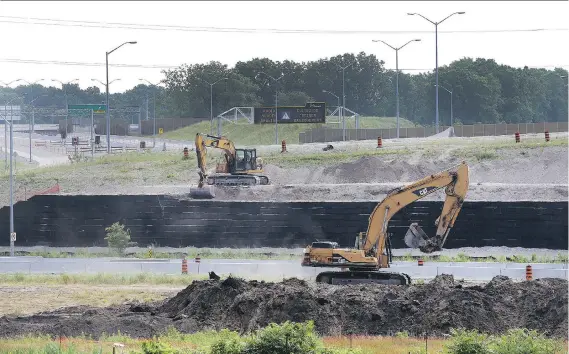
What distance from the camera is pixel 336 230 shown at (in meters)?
56.5

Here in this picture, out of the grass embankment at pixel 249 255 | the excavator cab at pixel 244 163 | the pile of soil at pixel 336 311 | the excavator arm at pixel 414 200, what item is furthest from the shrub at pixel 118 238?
the pile of soil at pixel 336 311

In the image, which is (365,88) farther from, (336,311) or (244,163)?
(336,311)

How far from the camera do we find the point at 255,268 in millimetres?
46062

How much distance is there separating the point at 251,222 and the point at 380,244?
1979 centimetres

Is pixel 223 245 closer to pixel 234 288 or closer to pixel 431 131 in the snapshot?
pixel 234 288

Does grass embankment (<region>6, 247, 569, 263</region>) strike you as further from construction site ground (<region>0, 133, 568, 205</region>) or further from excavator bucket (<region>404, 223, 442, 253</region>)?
excavator bucket (<region>404, 223, 442, 253</region>)

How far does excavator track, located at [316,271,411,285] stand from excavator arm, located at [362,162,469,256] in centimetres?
77

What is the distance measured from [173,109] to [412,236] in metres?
105

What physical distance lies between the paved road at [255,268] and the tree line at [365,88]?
7610 cm

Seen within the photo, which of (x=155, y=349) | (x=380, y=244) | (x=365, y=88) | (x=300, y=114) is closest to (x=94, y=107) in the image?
(x=300, y=114)

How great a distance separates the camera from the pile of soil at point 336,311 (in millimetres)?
30875

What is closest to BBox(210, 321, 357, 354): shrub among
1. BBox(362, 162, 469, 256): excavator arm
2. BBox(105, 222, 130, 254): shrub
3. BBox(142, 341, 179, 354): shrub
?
BBox(142, 341, 179, 354): shrub

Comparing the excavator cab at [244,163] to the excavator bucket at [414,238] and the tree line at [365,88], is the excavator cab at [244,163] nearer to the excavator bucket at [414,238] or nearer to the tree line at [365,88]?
the excavator bucket at [414,238]

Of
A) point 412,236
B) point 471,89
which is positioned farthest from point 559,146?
point 471,89
